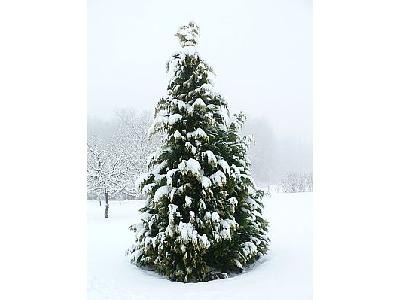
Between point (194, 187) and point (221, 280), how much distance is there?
56 centimetres

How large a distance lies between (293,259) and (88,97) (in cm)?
152

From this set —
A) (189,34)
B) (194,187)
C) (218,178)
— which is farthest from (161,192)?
(189,34)

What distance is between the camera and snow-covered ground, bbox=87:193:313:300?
271 cm

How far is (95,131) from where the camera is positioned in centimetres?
295

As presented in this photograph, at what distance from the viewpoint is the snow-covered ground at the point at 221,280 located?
2.71 metres

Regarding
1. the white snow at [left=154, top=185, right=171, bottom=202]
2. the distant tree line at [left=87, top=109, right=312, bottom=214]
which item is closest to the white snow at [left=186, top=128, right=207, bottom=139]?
the distant tree line at [left=87, top=109, right=312, bottom=214]

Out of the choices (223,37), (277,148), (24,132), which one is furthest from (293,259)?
(24,132)

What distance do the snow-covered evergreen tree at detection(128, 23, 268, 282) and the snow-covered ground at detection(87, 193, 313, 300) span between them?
8cm

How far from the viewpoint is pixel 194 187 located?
293cm

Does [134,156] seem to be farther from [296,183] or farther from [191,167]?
[296,183]

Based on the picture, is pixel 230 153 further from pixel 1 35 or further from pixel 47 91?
pixel 1 35

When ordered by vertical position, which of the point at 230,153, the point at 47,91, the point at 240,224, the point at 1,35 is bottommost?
the point at 240,224

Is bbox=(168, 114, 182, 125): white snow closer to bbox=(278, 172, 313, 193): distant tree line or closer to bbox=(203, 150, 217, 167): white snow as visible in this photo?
bbox=(203, 150, 217, 167): white snow

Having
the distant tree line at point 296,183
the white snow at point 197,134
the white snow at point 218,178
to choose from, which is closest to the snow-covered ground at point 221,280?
the distant tree line at point 296,183
